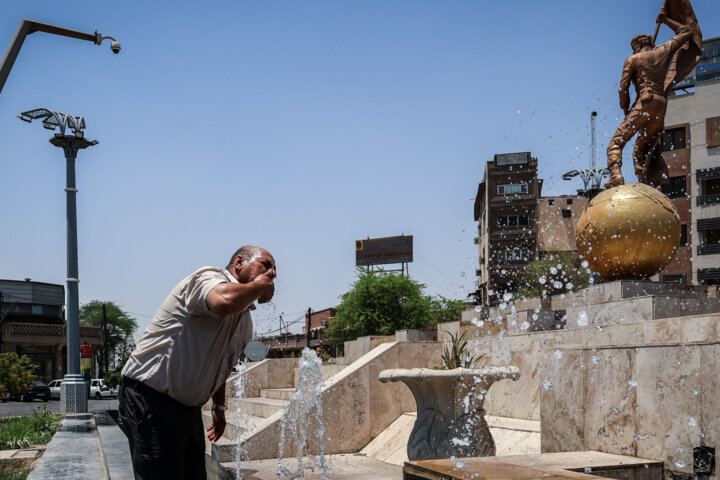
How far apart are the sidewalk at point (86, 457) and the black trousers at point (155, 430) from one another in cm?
240

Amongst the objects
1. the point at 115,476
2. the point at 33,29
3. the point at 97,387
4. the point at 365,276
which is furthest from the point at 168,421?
the point at 365,276

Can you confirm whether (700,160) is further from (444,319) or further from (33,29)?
(33,29)

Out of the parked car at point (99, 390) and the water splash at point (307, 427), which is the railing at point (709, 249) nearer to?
the parked car at point (99, 390)

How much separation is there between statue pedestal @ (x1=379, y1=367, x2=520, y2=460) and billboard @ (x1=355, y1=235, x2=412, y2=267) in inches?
2801

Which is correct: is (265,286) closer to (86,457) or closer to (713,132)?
(86,457)

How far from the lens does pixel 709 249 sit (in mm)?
42281

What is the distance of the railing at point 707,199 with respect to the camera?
Result: 137ft

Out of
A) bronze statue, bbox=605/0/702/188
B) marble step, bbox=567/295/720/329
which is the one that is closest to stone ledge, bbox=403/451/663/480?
marble step, bbox=567/295/720/329

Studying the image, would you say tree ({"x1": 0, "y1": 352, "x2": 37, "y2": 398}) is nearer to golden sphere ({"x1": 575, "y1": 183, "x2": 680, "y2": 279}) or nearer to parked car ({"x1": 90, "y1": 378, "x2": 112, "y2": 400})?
golden sphere ({"x1": 575, "y1": 183, "x2": 680, "y2": 279})

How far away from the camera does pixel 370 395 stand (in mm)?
10055

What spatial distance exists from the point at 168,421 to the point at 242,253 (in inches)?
31.1

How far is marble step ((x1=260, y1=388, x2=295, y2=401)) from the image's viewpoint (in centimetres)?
1345

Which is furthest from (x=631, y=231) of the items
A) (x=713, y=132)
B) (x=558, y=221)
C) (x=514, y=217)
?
(x=558, y=221)

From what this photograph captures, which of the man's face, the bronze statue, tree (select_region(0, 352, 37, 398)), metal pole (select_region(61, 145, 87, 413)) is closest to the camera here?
the man's face
